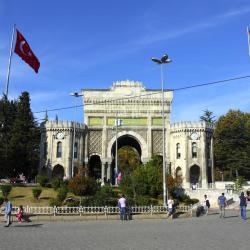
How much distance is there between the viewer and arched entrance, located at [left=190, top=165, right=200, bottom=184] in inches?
2172

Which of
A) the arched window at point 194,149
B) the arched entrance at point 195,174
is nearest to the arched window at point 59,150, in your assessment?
the arched entrance at point 195,174

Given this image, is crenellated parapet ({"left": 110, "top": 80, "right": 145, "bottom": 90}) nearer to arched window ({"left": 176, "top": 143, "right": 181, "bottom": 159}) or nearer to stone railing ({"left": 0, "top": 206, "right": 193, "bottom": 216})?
arched window ({"left": 176, "top": 143, "right": 181, "bottom": 159})

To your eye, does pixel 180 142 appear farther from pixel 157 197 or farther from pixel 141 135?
pixel 157 197

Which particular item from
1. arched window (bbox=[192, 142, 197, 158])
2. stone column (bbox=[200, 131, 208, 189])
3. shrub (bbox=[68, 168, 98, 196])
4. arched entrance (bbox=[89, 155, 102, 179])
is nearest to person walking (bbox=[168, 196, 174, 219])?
shrub (bbox=[68, 168, 98, 196])

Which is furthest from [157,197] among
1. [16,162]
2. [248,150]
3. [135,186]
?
[248,150]

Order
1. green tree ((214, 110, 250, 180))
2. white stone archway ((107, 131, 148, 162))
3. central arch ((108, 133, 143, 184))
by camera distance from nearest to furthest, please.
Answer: white stone archway ((107, 131, 148, 162))
central arch ((108, 133, 143, 184))
green tree ((214, 110, 250, 180))

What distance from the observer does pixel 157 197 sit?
37.4m

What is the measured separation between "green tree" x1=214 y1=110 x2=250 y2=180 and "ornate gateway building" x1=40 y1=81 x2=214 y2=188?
299 inches

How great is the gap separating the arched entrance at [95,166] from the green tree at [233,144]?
766 inches

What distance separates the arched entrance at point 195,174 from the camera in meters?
55.2

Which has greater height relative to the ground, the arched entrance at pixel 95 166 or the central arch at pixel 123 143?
the central arch at pixel 123 143

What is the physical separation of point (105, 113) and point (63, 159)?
378 inches

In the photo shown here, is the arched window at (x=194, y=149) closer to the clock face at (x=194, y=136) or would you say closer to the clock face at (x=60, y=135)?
the clock face at (x=194, y=136)

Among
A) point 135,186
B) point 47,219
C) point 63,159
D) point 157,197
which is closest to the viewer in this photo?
point 47,219
